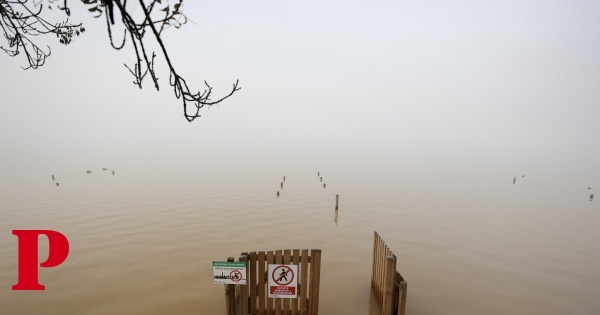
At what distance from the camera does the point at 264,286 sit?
20.7ft

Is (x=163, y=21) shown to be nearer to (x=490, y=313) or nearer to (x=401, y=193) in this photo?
(x=490, y=313)

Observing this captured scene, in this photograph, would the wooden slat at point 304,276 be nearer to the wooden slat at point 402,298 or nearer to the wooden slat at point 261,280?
the wooden slat at point 261,280

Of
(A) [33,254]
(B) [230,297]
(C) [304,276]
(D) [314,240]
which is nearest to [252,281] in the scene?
(B) [230,297]

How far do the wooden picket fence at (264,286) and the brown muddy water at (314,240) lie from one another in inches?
87.3

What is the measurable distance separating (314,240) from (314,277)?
7638mm

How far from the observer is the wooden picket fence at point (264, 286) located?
6070 mm

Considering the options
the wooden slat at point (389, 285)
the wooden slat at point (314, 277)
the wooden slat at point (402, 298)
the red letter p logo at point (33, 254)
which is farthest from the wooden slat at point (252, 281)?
the red letter p logo at point (33, 254)

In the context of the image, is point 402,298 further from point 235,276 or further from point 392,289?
point 235,276

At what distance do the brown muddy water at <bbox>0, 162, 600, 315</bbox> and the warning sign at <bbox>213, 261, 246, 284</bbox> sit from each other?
3.34 meters

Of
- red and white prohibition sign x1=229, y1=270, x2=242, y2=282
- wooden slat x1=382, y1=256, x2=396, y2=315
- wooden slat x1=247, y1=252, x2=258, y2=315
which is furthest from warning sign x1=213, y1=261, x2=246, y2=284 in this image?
wooden slat x1=382, y1=256, x2=396, y2=315

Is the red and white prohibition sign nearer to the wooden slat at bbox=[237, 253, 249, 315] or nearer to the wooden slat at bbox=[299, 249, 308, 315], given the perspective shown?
the wooden slat at bbox=[237, 253, 249, 315]

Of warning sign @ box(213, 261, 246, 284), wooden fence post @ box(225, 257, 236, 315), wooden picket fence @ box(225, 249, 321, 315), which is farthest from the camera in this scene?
wooden picket fence @ box(225, 249, 321, 315)

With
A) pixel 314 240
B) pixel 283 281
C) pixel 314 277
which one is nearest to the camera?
pixel 283 281

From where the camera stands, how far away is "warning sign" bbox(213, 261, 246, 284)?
5645mm
